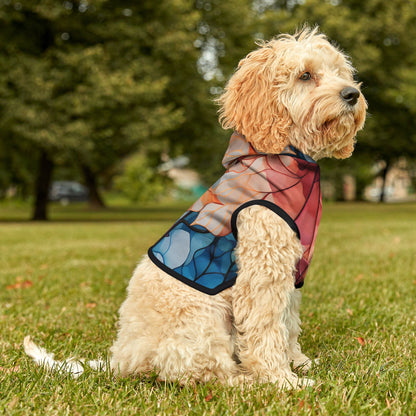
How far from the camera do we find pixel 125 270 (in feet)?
24.7

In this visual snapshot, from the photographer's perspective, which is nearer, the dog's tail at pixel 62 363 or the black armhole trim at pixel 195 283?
the black armhole trim at pixel 195 283

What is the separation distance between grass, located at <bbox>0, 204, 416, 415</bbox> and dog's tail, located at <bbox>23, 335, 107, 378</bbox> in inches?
2.6

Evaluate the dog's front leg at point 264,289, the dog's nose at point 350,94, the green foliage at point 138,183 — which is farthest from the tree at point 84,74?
the green foliage at point 138,183

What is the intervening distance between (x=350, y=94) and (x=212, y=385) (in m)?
1.92

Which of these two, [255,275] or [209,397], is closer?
[209,397]

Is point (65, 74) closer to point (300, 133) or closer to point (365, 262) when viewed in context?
point (365, 262)

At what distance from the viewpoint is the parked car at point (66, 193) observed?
1870 inches

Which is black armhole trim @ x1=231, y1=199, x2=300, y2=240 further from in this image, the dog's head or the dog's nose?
the dog's nose

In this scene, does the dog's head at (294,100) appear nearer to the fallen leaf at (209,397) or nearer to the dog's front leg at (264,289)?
the dog's front leg at (264,289)

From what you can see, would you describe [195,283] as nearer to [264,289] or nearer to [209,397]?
[264,289]

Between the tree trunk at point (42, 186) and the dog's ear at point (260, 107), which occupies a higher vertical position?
the dog's ear at point (260, 107)

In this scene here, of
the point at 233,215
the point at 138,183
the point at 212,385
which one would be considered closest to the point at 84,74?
the point at 233,215

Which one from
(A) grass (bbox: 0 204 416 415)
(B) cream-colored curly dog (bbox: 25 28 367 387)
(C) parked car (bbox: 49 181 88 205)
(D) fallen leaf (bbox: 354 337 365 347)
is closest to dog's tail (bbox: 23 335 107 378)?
(A) grass (bbox: 0 204 416 415)

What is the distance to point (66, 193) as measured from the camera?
4775cm
